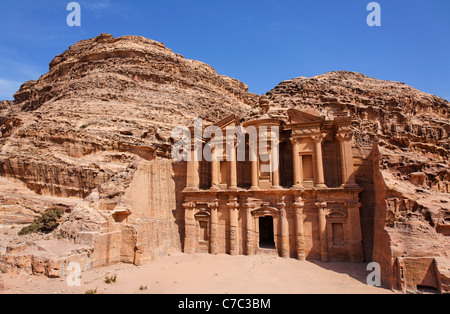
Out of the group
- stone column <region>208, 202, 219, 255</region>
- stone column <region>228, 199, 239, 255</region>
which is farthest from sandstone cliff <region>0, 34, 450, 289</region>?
stone column <region>228, 199, 239, 255</region>

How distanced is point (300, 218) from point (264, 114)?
8593 mm

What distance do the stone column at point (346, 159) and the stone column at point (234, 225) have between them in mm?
7824

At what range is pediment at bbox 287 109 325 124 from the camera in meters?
20.2

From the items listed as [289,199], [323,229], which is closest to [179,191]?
[289,199]

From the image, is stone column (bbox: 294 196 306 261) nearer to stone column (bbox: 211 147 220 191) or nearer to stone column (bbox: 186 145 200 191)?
stone column (bbox: 211 147 220 191)

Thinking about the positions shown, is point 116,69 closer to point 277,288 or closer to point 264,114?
point 264,114

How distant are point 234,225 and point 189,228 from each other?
371 centimetres

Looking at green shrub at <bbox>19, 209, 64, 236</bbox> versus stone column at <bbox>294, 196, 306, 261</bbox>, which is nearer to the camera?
green shrub at <bbox>19, 209, 64, 236</bbox>

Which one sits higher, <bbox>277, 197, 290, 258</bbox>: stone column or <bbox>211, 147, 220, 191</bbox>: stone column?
<bbox>211, 147, 220, 191</bbox>: stone column

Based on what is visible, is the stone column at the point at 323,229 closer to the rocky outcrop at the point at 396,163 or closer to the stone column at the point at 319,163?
the stone column at the point at 319,163

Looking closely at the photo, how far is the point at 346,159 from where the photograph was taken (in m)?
19.1

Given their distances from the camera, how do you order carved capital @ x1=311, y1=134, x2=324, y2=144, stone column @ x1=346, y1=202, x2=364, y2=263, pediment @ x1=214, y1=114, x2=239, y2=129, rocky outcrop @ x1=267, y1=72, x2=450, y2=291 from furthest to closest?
pediment @ x1=214, y1=114, x2=239, y2=129 → carved capital @ x1=311, y1=134, x2=324, y2=144 → stone column @ x1=346, y1=202, x2=364, y2=263 → rocky outcrop @ x1=267, y1=72, x2=450, y2=291

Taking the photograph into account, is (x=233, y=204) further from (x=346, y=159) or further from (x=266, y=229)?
(x=346, y=159)

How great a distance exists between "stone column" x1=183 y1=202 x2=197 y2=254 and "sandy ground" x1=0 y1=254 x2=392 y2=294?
234 centimetres
